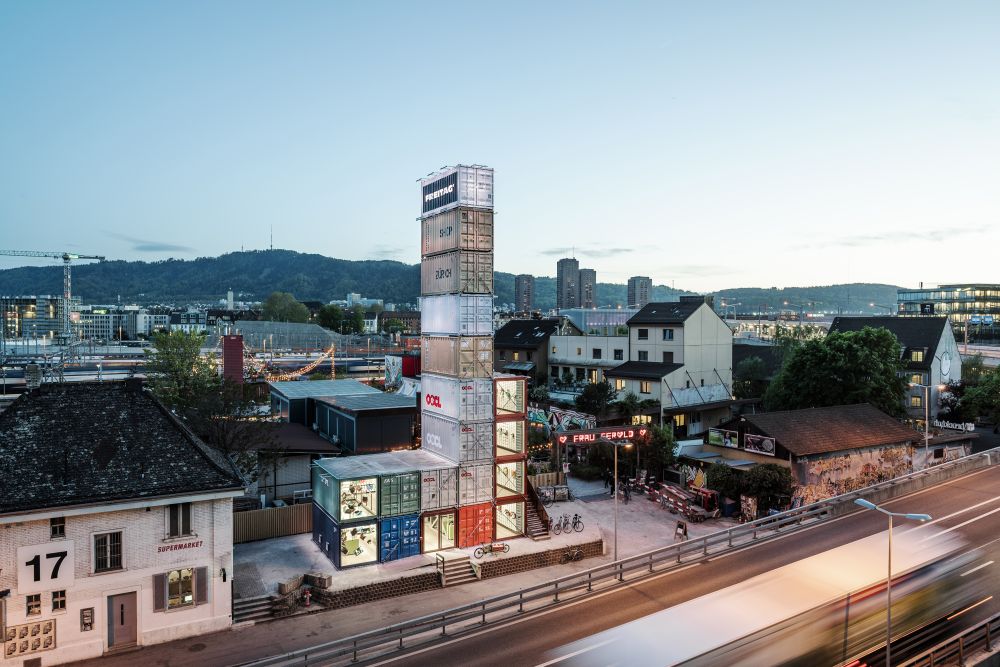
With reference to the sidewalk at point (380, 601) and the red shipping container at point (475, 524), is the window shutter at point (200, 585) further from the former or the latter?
the red shipping container at point (475, 524)

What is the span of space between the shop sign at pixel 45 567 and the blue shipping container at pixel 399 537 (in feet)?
44.4

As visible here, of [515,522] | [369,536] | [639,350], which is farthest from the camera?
[639,350]

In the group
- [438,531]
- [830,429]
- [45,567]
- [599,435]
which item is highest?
[599,435]

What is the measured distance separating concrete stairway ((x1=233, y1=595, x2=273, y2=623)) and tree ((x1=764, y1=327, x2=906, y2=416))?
55562mm

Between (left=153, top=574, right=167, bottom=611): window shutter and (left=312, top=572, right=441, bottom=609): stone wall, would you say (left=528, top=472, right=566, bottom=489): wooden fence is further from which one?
(left=153, top=574, right=167, bottom=611): window shutter

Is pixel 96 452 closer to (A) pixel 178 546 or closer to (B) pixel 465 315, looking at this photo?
(A) pixel 178 546

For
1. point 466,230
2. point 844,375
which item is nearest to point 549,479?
point 466,230

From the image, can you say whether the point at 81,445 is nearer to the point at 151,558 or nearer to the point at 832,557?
the point at 151,558

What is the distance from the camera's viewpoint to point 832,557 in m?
26.5

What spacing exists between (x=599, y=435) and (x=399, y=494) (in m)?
14.6

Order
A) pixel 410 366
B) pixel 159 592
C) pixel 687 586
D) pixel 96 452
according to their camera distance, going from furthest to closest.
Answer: pixel 410 366, pixel 687 586, pixel 96 452, pixel 159 592

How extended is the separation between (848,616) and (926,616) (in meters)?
4.27

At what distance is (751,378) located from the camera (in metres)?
87.9

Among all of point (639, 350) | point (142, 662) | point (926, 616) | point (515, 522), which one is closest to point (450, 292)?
point (515, 522)
